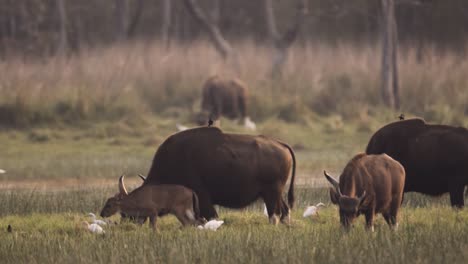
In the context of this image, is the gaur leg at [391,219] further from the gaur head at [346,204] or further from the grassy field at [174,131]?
the gaur head at [346,204]

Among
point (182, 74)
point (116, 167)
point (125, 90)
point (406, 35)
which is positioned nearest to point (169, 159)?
point (116, 167)

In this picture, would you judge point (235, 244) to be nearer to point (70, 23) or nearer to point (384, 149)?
point (384, 149)

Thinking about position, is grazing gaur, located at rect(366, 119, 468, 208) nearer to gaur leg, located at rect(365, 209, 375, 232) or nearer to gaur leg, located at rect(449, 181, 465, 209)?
gaur leg, located at rect(449, 181, 465, 209)

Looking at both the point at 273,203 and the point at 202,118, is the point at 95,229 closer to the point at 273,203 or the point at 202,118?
the point at 273,203

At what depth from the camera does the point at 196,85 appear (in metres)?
30.3

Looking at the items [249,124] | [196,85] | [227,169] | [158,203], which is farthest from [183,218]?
[196,85]

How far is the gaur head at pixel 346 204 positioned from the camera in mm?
11109

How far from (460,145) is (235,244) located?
4.08 m

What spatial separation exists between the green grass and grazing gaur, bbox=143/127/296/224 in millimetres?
289

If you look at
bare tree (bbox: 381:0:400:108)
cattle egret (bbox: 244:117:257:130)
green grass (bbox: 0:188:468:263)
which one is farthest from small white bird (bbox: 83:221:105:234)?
bare tree (bbox: 381:0:400:108)

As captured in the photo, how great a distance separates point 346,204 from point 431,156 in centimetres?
308

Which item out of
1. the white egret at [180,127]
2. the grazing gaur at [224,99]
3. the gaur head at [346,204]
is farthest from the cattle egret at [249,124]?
the gaur head at [346,204]

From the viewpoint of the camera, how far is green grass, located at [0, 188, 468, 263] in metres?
10.2

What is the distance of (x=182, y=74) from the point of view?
30688mm
